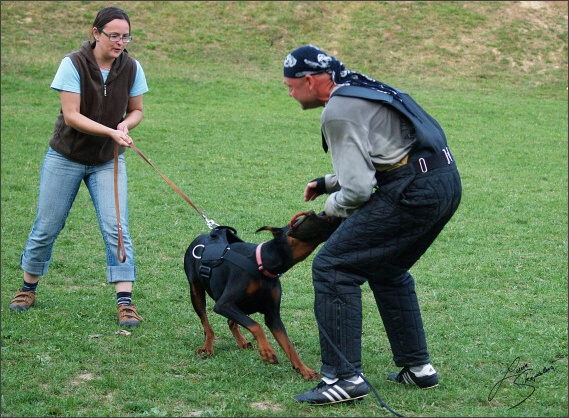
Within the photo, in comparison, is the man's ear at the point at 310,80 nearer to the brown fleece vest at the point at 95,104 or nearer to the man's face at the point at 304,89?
the man's face at the point at 304,89

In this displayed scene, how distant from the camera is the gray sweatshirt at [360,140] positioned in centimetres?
370

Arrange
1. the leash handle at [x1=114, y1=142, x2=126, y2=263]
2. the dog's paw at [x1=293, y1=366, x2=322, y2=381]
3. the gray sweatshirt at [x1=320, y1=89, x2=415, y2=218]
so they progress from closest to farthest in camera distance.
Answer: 1. the gray sweatshirt at [x1=320, y1=89, x2=415, y2=218]
2. the dog's paw at [x1=293, y1=366, x2=322, y2=381]
3. the leash handle at [x1=114, y1=142, x2=126, y2=263]

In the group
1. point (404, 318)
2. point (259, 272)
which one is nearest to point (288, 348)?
point (259, 272)

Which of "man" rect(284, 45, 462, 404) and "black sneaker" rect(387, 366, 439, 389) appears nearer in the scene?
"man" rect(284, 45, 462, 404)

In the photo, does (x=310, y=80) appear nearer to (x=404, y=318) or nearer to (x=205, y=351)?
(x=404, y=318)

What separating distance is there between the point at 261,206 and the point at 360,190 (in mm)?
5510

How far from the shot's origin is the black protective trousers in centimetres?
386

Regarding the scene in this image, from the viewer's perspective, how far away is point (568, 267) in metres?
7.02

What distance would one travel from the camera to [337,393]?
12.9 ft

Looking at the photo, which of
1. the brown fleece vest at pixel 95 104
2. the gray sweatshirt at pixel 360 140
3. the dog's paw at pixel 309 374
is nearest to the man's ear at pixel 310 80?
the gray sweatshirt at pixel 360 140

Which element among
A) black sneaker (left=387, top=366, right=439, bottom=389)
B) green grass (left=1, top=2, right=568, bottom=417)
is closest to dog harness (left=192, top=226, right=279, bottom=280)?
green grass (left=1, top=2, right=568, bottom=417)

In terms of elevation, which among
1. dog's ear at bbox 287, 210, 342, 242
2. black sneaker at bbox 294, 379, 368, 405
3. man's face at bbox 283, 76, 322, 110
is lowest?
black sneaker at bbox 294, 379, 368, 405

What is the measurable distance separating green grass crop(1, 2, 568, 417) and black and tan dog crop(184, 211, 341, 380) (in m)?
0.18

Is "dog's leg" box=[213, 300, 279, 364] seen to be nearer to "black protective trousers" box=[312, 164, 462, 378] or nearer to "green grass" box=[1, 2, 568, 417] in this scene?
"green grass" box=[1, 2, 568, 417]
